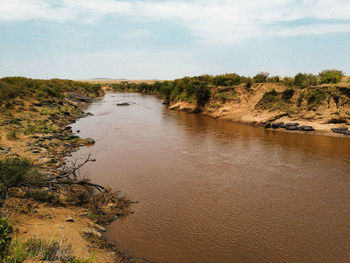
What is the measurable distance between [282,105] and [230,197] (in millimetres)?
19366

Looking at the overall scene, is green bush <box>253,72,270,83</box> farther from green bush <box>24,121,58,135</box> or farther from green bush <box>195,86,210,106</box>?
green bush <box>24,121,58,135</box>

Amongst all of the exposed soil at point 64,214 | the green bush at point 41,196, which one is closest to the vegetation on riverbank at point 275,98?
the exposed soil at point 64,214

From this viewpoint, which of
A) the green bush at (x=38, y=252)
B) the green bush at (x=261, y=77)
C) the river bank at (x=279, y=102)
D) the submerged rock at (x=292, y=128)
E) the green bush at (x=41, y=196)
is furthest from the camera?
the green bush at (x=261, y=77)

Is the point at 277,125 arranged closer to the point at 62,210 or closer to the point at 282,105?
the point at 282,105

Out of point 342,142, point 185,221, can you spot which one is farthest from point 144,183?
point 342,142

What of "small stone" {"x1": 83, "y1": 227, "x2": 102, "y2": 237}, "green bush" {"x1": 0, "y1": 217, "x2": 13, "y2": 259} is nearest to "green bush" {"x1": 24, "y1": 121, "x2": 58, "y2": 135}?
"small stone" {"x1": 83, "y1": 227, "x2": 102, "y2": 237}

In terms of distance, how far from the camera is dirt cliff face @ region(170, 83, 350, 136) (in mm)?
21406

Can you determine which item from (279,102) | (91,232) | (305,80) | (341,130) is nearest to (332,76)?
(305,80)

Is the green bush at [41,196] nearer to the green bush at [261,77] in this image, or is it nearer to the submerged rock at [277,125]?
the submerged rock at [277,125]

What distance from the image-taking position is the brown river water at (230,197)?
6.35 m

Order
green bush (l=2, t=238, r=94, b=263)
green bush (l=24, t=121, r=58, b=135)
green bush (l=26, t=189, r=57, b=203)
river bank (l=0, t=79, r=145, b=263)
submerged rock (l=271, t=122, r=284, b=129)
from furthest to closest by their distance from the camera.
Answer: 1. submerged rock (l=271, t=122, r=284, b=129)
2. green bush (l=24, t=121, r=58, b=135)
3. green bush (l=26, t=189, r=57, b=203)
4. river bank (l=0, t=79, r=145, b=263)
5. green bush (l=2, t=238, r=94, b=263)

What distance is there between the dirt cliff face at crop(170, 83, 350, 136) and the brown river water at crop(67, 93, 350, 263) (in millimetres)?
4339

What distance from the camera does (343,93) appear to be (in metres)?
21.8

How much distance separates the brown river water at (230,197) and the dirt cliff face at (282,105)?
14.2ft
